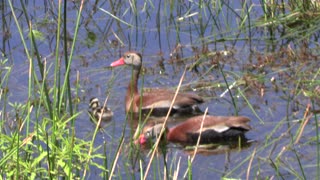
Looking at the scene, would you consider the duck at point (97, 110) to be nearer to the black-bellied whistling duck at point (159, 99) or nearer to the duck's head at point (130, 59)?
the black-bellied whistling duck at point (159, 99)

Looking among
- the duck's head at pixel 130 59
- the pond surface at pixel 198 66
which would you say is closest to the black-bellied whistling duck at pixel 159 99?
the duck's head at pixel 130 59

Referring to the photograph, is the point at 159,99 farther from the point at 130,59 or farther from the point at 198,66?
the point at 198,66

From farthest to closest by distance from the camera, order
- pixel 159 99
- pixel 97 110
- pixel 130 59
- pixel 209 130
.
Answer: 1. pixel 130 59
2. pixel 159 99
3. pixel 97 110
4. pixel 209 130

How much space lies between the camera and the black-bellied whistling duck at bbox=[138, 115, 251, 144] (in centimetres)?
802

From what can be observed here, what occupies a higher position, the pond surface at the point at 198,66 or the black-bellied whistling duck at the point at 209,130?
the pond surface at the point at 198,66

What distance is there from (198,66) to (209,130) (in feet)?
3.94

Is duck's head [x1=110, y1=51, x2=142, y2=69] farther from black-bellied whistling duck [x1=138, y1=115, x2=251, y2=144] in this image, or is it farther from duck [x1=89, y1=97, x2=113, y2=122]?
black-bellied whistling duck [x1=138, y1=115, x2=251, y2=144]

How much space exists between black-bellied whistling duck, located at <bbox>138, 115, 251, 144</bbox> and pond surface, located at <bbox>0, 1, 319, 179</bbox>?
0.10m

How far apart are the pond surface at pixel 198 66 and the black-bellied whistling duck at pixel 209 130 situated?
0.10 m

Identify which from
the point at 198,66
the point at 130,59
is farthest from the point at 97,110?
the point at 198,66

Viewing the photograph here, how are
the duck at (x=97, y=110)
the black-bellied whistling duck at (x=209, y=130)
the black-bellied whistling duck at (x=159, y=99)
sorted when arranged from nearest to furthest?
1. the black-bellied whistling duck at (x=209, y=130)
2. the duck at (x=97, y=110)
3. the black-bellied whistling duck at (x=159, y=99)

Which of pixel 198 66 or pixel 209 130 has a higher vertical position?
pixel 198 66

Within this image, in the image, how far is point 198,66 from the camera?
931 cm

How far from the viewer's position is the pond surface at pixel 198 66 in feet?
25.4
